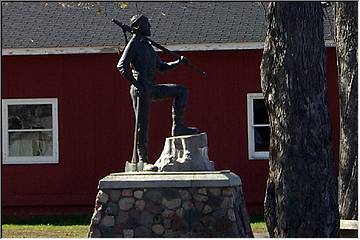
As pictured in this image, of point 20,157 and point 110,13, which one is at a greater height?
point 110,13

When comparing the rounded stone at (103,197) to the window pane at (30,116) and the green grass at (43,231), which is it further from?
the window pane at (30,116)

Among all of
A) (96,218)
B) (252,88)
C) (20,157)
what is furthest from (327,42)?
(96,218)

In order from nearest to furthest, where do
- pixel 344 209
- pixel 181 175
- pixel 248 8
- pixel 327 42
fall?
pixel 181 175 < pixel 344 209 < pixel 327 42 < pixel 248 8

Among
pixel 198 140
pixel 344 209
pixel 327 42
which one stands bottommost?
pixel 344 209

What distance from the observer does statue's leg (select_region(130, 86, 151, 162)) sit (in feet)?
43.9

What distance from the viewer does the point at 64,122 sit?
863 inches

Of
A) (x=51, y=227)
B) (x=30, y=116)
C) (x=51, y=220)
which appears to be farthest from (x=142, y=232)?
(x=30, y=116)

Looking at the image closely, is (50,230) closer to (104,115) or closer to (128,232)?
(104,115)

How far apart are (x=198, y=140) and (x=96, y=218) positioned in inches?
58.5

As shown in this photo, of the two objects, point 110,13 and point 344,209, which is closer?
point 344,209

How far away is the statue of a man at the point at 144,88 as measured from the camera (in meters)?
13.3

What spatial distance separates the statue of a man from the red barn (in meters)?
7.92

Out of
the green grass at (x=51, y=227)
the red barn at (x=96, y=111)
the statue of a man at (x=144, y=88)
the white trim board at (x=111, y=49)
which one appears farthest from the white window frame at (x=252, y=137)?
the statue of a man at (x=144, y=88)

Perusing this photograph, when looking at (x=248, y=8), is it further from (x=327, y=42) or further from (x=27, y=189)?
(x=27, y=189)
